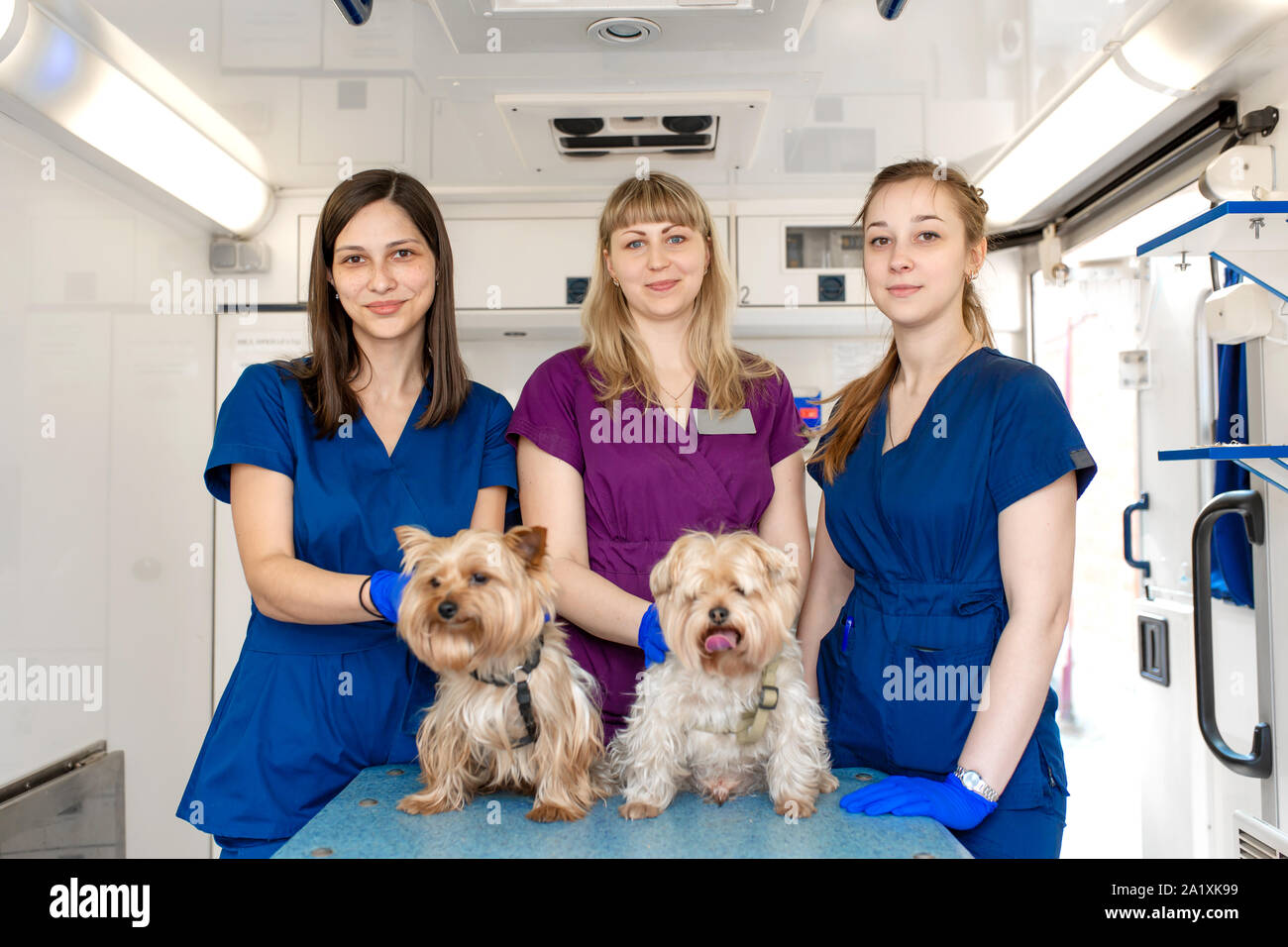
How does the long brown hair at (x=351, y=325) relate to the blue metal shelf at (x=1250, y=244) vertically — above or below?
below

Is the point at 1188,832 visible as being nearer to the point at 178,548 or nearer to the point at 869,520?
the point at 869,520

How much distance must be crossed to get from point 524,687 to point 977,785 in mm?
872

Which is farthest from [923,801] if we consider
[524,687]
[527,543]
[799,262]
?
[799,262]

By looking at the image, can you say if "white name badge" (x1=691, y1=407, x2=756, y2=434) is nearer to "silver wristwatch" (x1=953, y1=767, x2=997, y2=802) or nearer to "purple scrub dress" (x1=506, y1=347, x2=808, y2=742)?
"purple scrub dress" (x1=506, y1=347, x2=808, y2=742)

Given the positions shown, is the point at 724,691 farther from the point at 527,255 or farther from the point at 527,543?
the point at 527,255

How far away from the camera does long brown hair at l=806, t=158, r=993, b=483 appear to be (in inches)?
77.8

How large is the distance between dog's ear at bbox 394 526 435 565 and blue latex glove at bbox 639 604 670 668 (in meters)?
0.44

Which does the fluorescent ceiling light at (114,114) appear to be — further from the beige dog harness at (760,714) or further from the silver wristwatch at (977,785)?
the silver wristwatch at (977,785)

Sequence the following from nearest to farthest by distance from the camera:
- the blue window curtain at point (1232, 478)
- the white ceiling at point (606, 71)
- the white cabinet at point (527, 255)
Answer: the white ceiling at point (606, 71) → the blue window curtain at point (1232, 478) → the white cabinet at point (527, 255)

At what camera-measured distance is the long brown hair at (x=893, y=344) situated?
6.48ft

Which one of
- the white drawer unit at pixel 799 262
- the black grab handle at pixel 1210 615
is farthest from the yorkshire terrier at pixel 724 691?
the white drawer unit at pixel 799 262

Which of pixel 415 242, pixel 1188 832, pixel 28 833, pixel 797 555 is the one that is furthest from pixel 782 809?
pixel 1188 832

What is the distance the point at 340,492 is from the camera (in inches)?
74.4

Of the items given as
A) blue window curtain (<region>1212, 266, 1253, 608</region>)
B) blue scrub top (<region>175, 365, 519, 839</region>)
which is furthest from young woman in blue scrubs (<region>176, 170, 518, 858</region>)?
blue window curtain (<region>1212, 266, 1253, 608</region>)
